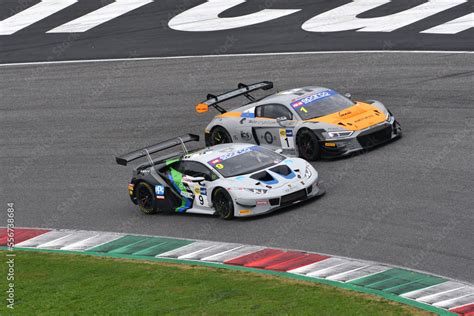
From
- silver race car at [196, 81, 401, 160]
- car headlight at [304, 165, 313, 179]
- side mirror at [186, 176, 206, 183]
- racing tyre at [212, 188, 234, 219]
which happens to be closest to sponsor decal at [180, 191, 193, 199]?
side mirror at [186, 176, 206, 183]

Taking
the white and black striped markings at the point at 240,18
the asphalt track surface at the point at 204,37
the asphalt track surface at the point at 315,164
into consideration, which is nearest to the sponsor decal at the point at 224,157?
the asphalt track surface at the point at 315,164

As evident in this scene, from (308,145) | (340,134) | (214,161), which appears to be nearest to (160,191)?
(214,161)

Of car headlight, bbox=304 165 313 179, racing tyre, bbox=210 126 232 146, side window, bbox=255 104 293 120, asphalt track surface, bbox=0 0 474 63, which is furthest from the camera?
asphalt track surface, bbox=0 0 474 63

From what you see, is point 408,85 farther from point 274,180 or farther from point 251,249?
point 251,249

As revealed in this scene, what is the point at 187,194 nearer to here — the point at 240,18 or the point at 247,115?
the point at 247,115

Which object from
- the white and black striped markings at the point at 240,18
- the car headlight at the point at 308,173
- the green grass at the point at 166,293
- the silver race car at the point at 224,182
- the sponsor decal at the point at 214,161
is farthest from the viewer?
the white and black striped markings at the point at 240,18

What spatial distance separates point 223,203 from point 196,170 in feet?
3.58

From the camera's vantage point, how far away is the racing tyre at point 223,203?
2106 cm

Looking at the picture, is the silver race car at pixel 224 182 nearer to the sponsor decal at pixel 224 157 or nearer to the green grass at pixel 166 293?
the sponsor decal at pixel 224 157

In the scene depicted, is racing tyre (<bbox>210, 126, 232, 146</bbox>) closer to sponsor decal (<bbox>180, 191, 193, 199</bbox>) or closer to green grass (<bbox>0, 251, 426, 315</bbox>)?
sponsor decal (<bbox>180, 191, 193, 199</bbox>)

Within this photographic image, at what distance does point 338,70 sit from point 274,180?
35.7 ft

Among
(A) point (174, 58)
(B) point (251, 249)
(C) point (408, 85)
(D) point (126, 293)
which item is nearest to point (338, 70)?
(C) point (408, 85)

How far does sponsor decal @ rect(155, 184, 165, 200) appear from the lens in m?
22.3

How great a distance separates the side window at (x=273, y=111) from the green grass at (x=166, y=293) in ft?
22.4
